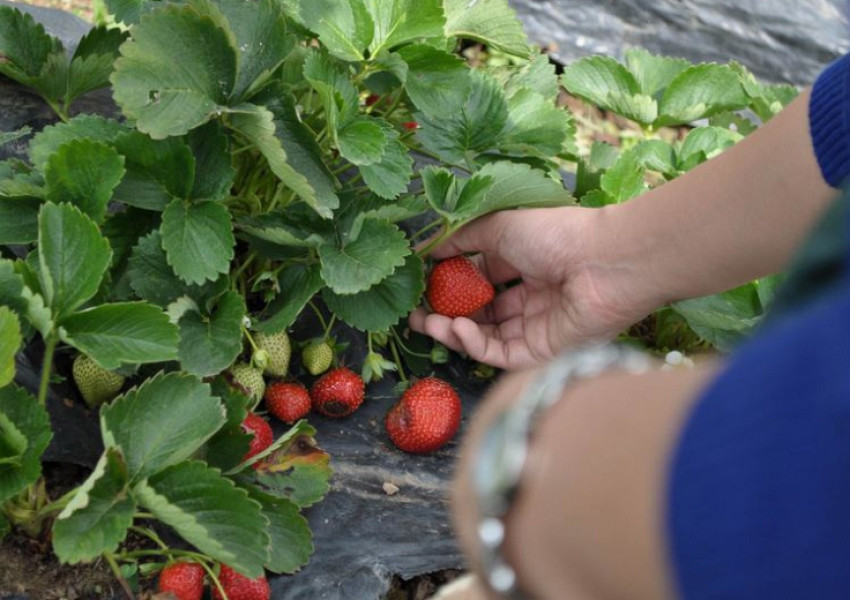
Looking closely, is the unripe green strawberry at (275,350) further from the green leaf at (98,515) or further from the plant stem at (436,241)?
the green leaf at (98,515)

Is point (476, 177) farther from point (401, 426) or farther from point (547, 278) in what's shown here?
point (401, 426)

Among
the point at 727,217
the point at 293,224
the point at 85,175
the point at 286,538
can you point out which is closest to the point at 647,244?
the point at 727,217

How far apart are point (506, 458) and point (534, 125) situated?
98 centimetres

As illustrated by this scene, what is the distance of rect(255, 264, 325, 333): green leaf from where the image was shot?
123 cm

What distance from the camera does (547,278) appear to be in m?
1.35

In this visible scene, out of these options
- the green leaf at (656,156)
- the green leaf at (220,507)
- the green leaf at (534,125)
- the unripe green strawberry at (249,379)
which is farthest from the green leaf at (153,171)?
the green leaf at (656,156)

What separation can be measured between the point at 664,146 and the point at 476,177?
56cm

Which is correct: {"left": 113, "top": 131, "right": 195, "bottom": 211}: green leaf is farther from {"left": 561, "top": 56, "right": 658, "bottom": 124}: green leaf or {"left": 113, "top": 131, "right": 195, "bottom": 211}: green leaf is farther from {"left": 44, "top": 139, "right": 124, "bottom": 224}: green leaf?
{"left": 561, "top": 56, "right": 658, "bottom": 124}: green leaf

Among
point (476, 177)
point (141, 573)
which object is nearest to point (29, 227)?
point (141, 573)

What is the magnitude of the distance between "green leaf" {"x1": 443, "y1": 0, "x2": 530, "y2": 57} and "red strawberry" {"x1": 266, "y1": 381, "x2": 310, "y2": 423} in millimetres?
528

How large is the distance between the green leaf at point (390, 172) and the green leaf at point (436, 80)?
2.3 inches

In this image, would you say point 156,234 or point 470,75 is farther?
point 470,75

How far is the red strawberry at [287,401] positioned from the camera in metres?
1.31

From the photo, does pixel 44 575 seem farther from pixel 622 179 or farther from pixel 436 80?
pixel 622 179
